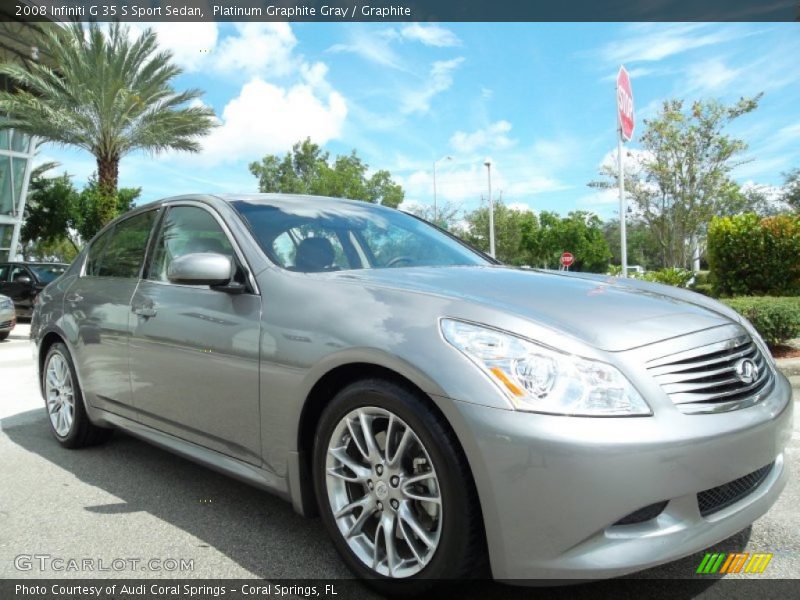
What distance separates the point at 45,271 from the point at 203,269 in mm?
15549

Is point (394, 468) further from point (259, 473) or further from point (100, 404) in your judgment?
point (100, 404)

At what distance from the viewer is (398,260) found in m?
3.31

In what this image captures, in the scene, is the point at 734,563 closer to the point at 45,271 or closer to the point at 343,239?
the point at 343,239

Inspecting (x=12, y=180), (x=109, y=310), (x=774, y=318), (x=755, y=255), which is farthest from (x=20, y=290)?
(x=12, y=180)

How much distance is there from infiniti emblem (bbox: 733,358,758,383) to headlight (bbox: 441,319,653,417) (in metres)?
0.51

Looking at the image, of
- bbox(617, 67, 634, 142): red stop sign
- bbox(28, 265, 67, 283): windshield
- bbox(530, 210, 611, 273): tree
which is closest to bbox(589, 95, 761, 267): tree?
bbox(617, 67, 634, 142): red stop sign

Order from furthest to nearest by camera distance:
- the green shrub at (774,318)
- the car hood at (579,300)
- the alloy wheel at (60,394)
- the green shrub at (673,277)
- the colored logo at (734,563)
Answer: the green shrub at (673,277) < the green shrub at (774,318) < the alloy wheel at (60,394) < the colored logo at (734,563) < the car hood at (579,300)

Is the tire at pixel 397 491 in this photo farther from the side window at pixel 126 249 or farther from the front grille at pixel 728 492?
the side window at pixel 126 249

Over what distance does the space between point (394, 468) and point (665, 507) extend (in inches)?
34.5

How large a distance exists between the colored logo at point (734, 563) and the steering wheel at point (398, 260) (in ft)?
6.03

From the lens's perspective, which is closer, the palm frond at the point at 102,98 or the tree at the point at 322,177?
the palm frond at the point at 102,98

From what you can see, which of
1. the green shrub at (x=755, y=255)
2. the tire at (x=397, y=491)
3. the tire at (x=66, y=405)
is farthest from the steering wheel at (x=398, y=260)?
the green shrub at (x=755, y=255)

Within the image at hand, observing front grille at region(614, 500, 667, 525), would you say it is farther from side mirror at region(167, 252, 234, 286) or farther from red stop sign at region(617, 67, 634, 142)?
red stop sign at region(617, 67, 634, 142)

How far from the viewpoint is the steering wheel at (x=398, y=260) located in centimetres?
323
